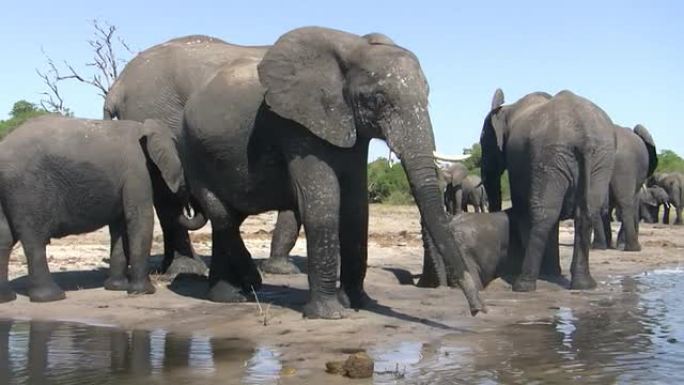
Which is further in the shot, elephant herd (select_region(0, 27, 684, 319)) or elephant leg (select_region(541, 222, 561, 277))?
elephant leg (select_region(541, 222, 561, 277))

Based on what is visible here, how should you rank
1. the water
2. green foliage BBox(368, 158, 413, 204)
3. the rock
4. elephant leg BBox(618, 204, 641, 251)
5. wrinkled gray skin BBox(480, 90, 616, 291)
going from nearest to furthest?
the rock
the water
wrinkled gray skin BBox(480, 90, 616, 291)
elephant leg BBox(618, 204, 641, 251)
green foliage BBox(368, 158, 413, 204)

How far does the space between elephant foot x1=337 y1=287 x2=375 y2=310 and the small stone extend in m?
2.77

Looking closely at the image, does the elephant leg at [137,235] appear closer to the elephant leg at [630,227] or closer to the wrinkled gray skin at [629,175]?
the wrinkled gray skin at [629,175]

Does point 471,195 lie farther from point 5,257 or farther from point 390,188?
point 5,257

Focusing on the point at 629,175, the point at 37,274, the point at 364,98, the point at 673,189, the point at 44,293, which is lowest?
the point at 44,293

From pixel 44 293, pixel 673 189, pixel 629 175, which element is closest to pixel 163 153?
pixel 44 293

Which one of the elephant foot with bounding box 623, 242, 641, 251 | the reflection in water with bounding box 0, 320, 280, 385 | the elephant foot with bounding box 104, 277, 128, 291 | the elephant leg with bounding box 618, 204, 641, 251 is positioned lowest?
the reflection in water with bounding box 0, 320, 280, 385

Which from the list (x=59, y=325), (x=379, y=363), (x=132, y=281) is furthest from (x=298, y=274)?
(x=379, y=363)

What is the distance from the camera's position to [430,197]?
7.97m

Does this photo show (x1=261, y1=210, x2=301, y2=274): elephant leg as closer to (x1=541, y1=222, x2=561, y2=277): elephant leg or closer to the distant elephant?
(x1=541, y1=222, x2=561, y2=277): elephant leg

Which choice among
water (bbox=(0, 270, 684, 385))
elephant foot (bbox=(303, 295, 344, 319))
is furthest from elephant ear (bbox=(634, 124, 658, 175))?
elephant foot (bbox=(303, 295, 344, 319))

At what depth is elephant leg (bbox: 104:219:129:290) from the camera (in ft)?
35.7

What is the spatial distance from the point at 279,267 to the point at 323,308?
3871mm

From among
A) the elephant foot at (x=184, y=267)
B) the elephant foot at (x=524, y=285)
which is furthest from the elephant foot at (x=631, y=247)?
the elephant foot at (x=184, y=267)
